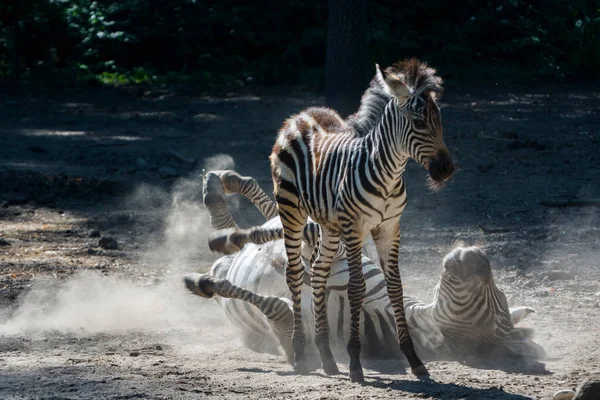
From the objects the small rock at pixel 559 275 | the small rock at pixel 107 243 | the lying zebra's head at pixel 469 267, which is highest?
the lying zebra's head at pixel 469 267

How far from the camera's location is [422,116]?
5.60m

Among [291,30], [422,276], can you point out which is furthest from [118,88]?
[422,276]

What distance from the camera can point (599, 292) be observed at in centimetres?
769

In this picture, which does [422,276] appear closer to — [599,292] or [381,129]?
[599,292]

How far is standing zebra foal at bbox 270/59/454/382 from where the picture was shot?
568 centimetres

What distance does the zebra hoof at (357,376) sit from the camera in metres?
5.80

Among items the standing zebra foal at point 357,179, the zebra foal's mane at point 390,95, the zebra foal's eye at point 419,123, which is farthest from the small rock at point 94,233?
the zebra foal's eye at point 419,123

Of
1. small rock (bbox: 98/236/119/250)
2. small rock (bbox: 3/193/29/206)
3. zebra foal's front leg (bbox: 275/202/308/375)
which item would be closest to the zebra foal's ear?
zebra foal's front leg (bbox: 275/202/308/375)

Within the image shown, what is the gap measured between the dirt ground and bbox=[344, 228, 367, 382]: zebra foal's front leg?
149mm

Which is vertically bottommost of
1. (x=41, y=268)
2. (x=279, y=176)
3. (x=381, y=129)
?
(x=41, y=268)

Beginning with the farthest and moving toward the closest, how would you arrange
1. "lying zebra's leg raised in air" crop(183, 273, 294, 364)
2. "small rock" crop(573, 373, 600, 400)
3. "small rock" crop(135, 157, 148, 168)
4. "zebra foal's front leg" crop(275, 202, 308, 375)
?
"small rock" crop(135, 157, 148, 168), "lying zebra's leg raised in air" crop(183, 273, 294, 364), "zebra foal's front leg" crop(275, 202, 308, 375), "small rock" crop(573, 373, 600, 400)

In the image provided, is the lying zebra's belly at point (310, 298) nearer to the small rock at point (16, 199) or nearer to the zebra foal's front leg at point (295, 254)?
the zebra foal's front leg at point (295, 254)

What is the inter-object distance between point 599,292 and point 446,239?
199 cm

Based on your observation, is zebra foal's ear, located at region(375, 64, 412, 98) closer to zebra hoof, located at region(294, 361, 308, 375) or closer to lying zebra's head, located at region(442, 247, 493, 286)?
lying zebra's head, located at region(442, 247, 493, 286)
